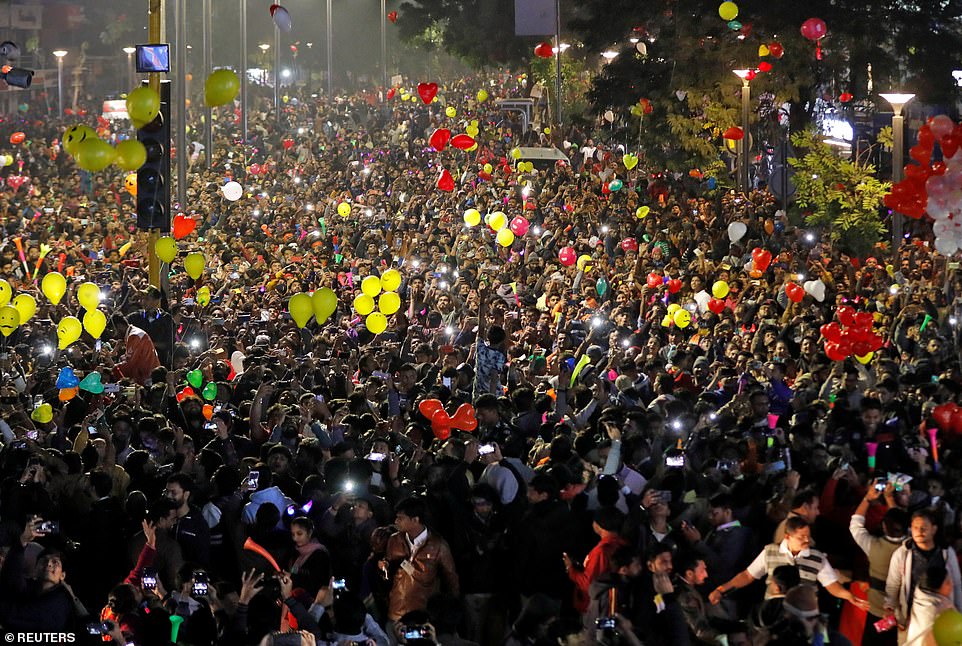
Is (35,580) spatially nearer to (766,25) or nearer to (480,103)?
(766,25)

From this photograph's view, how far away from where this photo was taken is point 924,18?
2747cm

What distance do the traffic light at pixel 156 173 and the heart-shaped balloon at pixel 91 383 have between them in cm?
167

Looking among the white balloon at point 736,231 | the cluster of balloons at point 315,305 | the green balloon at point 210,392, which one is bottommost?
the green balloon at point 210,392

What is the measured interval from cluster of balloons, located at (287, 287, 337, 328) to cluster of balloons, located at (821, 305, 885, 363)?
182 inches

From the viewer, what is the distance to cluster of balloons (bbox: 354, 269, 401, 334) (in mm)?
16703

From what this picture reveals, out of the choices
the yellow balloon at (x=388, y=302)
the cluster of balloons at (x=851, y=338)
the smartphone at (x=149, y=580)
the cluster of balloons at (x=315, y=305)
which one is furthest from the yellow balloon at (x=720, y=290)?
the smartphone at (x=149, y=580)

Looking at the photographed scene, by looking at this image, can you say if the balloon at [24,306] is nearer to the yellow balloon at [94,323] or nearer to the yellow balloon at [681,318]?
the yellow balloon at [94,323]

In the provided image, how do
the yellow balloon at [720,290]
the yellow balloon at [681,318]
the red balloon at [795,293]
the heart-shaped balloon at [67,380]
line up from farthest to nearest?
the yellow balloon at [720,290] < the red balloon at [795,293] < the yellow balloon at [681,318] < the heart-shaped balloon at [67,380]

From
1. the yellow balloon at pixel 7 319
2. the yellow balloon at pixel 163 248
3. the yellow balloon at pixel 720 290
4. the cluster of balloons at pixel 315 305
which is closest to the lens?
the yellow balloon at pixel 7 319

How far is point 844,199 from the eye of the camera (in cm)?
2475

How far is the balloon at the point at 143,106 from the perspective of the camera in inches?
537

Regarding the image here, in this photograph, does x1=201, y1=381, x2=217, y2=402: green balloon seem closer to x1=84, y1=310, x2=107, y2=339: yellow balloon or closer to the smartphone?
x1=84, y1=310, x2=107, y2=339: yellow balloon

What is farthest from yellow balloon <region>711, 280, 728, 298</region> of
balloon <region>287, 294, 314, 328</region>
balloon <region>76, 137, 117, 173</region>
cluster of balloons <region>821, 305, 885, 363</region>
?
balloon <region>76, 137, 117, 173</region>

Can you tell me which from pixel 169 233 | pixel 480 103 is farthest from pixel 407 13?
pixel 169 233
